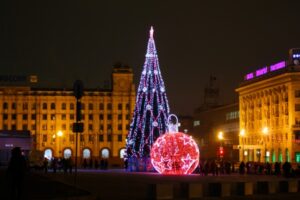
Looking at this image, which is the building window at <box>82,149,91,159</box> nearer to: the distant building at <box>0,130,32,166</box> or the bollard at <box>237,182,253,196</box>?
the distant building at <box>0,130,32,166</box>

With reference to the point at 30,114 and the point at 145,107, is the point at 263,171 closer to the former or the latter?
the point at 145,107

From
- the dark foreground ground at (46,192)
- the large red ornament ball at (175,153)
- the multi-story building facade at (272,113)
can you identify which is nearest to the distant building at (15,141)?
the large red ornament ball at (175,153)

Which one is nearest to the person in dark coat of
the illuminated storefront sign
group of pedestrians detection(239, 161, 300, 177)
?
group of pedestrians detection(239, 161, 300, 177)

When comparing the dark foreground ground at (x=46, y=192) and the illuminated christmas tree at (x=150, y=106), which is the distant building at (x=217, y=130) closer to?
the illuminated christmas tree at (x=150, y=106)

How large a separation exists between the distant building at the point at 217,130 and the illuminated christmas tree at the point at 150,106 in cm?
6058

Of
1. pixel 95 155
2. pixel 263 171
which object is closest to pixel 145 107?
pixel 263 171

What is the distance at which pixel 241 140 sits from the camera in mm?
129250

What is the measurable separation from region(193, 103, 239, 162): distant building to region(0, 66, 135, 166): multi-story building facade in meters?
20.3

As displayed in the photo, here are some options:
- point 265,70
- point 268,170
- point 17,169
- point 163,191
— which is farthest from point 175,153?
point 265,70

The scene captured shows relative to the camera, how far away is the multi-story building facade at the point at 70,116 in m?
141

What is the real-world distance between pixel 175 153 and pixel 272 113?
61601 millimetres

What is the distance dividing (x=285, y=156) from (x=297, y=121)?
229 inches

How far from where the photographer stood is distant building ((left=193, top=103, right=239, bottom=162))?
444 ft

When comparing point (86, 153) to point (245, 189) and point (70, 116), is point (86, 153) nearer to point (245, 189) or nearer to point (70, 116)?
point (70, 116)
